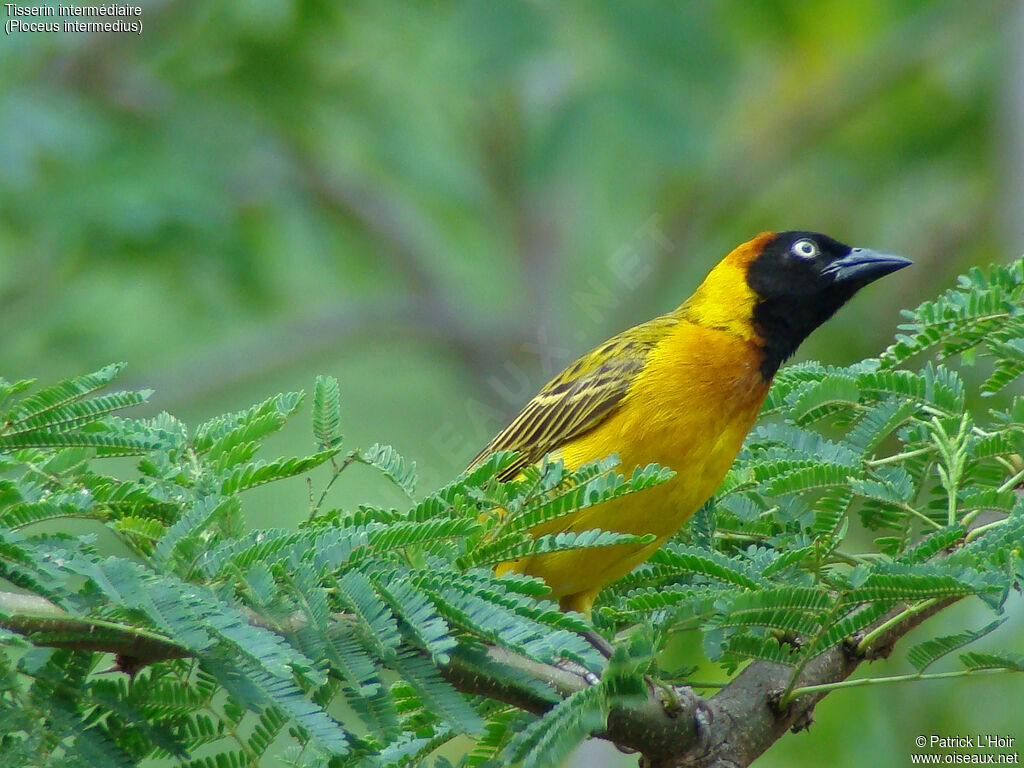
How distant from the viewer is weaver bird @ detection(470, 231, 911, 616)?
12.0ft

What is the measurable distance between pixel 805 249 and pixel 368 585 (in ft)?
9.95

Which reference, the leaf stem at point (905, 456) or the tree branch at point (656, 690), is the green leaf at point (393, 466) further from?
the leaf stem at point (905, 456)

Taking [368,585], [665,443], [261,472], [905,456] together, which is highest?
[665,443]

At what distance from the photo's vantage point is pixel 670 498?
363cm

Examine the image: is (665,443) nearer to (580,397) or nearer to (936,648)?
(580,397)

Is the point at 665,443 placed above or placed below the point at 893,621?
above

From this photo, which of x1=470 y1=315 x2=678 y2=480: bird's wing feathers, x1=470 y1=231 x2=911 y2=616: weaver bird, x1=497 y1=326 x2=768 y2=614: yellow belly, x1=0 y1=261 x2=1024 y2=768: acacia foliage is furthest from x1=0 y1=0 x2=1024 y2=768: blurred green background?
x1=0 y1=261 x2=1024 y2=768: acacia foliage

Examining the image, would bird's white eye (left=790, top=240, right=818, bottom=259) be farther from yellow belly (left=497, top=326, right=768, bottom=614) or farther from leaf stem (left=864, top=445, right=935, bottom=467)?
leaf stem (left=864, top=445, right=935, bottom=467)

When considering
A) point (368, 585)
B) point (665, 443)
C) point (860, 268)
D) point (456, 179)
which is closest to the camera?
point (368, 585)

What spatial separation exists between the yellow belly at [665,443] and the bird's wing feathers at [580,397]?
0.05 metres

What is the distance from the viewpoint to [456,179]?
31.9 feet

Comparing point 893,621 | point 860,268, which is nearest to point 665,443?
point 893,621

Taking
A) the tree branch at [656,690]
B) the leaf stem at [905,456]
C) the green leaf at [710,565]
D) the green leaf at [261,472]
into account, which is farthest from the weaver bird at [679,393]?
the green leaf at [261,472]

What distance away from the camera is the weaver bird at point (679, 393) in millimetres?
3652
